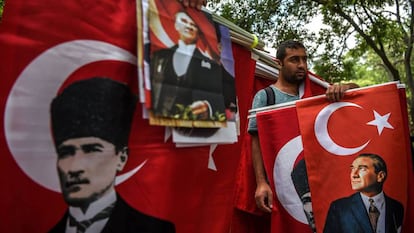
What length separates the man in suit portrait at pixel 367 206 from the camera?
2160 millimetres

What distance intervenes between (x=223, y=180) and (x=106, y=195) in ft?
2.03

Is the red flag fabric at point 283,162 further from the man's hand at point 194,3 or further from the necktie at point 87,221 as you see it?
the necktie at point 87,221

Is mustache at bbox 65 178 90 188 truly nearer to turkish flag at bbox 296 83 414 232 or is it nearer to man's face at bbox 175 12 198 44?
man's face at bbox 175 12 198 44

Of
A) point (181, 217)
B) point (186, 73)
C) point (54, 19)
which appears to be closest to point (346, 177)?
point (181, 217)

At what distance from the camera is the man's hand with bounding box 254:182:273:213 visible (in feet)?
8.09

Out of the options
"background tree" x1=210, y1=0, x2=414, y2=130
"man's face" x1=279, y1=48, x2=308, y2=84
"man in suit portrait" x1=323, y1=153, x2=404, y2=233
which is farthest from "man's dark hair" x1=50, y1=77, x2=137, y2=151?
"background tree" x1=210, y1=0, x2=414, y2=130

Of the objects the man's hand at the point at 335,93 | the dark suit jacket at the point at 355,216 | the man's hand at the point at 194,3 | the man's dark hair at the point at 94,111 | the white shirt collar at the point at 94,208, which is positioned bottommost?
the dark suit jacket at the point at 355,216

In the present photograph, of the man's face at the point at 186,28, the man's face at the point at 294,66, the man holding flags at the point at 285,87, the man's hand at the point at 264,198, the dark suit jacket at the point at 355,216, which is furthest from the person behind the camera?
the man's face at the point at 294,66

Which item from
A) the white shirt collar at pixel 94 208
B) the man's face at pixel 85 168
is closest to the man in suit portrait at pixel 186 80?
the man's face at pixel 85 168

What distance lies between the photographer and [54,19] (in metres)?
1.42

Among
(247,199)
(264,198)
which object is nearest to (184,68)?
(264,198)

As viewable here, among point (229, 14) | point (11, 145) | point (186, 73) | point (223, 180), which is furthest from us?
point (229, 14)

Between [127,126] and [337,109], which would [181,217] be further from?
[337,109]

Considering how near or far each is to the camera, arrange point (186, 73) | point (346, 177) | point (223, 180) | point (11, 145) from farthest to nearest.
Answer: point (346, 177) < point (223, 180) < point (186, 73) < point (11, 145)
